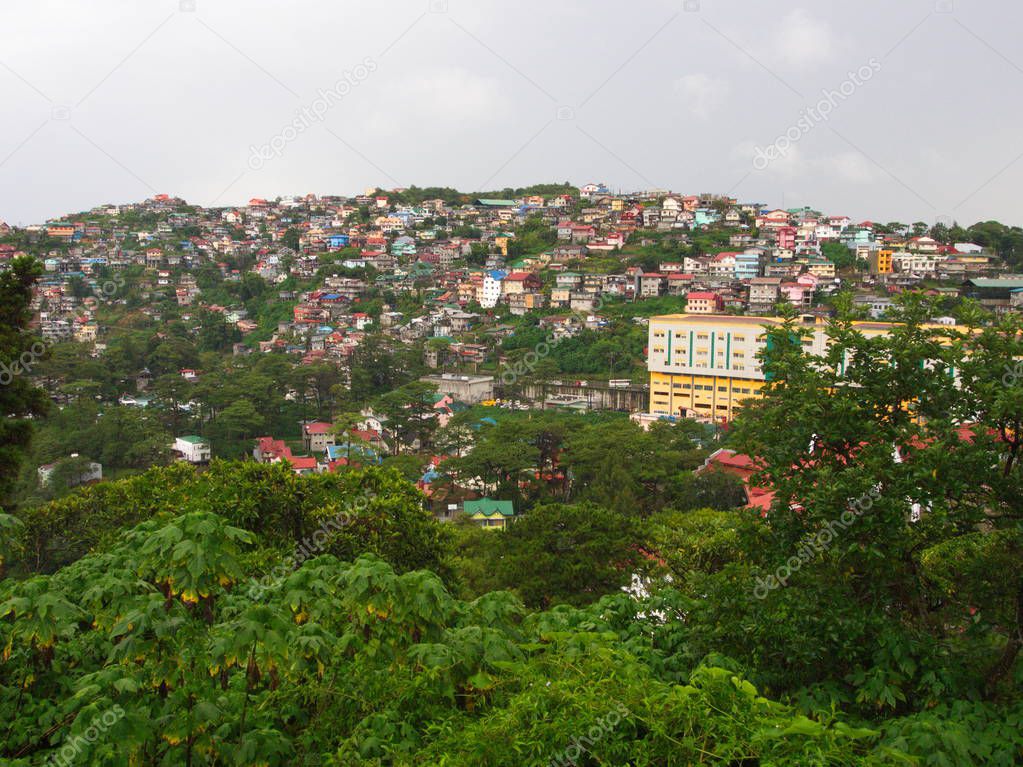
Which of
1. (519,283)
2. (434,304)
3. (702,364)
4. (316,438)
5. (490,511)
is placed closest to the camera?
(490,511)

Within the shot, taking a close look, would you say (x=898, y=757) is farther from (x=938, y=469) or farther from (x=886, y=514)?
(x=938, y=469)

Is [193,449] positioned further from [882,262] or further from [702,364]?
[882,262]

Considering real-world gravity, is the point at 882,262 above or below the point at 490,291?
above

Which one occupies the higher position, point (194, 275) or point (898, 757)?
point (194, 275)

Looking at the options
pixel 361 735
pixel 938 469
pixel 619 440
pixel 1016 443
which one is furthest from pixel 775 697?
pixel 619 440

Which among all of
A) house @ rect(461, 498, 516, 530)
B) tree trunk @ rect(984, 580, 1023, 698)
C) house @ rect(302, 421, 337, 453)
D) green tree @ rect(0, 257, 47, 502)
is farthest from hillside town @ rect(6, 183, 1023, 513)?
house @ rect(461, 498, 516, 530)

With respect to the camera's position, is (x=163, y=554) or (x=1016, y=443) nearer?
(x=163, y=554)

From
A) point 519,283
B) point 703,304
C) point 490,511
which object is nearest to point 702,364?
point 703,304

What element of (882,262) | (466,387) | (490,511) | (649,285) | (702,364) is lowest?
(490,511)
